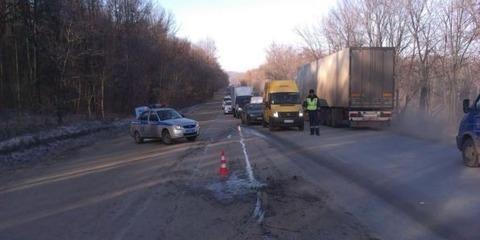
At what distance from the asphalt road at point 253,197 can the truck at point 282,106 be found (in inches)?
420

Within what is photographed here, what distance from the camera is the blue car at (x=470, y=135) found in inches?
497

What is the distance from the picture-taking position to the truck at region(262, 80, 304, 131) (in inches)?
1110

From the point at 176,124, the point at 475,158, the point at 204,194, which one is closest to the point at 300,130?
the point at 176,124

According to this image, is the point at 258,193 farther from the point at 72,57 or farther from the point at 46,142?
the point at 72,57

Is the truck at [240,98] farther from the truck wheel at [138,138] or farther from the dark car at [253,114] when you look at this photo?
the truck wheel at [138,138]

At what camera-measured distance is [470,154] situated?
42.4ft

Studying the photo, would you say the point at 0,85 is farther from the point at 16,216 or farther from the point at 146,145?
the point at 16,216

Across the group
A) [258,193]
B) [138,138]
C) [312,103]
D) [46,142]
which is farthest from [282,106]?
[258,193]

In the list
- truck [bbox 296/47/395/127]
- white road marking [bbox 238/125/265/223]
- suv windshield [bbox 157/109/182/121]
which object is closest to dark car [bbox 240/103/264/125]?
truck [bbox 296/47/395/127]

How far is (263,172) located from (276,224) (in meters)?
5.23

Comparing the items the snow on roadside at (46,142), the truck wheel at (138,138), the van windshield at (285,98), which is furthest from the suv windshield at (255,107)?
the truck wheel at (138,138)

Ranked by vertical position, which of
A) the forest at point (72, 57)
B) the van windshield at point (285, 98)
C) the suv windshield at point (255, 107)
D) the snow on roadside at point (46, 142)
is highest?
the forest at point (72, 57)

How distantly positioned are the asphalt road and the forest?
21.5 meters

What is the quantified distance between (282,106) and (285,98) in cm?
111
